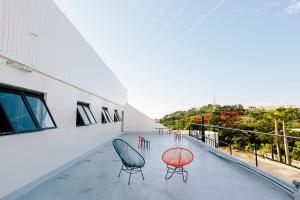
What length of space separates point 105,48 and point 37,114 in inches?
376

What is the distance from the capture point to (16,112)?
3.62 metres

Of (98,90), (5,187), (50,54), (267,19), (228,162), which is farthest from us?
(267,19)

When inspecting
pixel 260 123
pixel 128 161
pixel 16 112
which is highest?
pixel 16 112

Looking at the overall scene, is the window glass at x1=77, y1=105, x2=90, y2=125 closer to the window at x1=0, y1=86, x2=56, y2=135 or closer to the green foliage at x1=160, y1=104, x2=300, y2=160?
the window at x1=0, y1=86, x2=56, y2=135

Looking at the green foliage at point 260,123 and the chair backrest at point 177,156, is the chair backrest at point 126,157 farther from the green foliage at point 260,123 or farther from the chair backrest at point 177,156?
the green foliage at point 260,123

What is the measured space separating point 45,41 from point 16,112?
67.1 inches

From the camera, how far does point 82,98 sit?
725 centimetres

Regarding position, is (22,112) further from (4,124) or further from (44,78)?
(44,78)

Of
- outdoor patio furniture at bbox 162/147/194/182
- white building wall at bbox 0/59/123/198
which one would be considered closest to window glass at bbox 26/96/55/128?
white building wall at bbox 0/59/123/198

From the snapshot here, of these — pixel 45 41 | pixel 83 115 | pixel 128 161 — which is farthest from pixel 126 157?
pixel 45 41

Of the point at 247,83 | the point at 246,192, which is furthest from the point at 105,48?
the point at 247,83

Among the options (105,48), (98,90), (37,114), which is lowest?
(37,114)

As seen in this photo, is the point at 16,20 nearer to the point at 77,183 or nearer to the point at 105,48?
the point at 77,183

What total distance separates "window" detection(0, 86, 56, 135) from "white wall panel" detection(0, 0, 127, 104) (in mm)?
591
